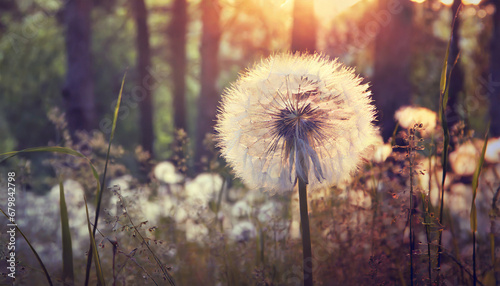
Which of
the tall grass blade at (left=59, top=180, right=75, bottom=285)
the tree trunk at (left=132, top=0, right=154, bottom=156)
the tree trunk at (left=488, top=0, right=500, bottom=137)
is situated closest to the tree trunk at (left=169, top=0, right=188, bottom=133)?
the tree trunk at (left=132, top=0, right=154, bottom=156)

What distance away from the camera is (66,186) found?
14.3ft

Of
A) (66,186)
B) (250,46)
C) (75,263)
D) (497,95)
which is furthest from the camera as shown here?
(250,46)

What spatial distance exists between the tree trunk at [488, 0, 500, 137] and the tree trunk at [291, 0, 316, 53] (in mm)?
4632

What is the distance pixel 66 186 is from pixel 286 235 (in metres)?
2.64

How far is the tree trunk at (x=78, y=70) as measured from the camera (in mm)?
8195

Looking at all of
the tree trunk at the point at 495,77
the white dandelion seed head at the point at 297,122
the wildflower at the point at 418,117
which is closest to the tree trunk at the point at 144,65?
the tree trunk at the point at 495,77

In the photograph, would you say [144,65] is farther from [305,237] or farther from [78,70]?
[305,237]

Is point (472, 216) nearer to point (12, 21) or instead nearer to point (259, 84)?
point (259, 84)

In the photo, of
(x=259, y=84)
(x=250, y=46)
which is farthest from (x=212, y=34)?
(x=259, y=84)

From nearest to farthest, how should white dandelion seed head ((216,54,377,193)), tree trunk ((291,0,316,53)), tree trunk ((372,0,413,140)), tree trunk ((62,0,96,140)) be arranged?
white dandelion seed head ((216,54,377,193)) → tree trunk ((291,0,316,53)) → tree trunk ((62,0,96,140)) → tree trunk ((372,0,413,140))

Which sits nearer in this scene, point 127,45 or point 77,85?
point 77,85

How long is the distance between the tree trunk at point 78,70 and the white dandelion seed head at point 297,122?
6.70 m

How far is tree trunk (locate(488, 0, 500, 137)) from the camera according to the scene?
25.4 feet

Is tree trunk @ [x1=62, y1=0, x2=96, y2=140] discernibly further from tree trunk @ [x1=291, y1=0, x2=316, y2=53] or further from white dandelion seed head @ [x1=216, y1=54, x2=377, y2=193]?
white dandelion seed head @ [x1=216, y1=54, x2=377, y2=193]
